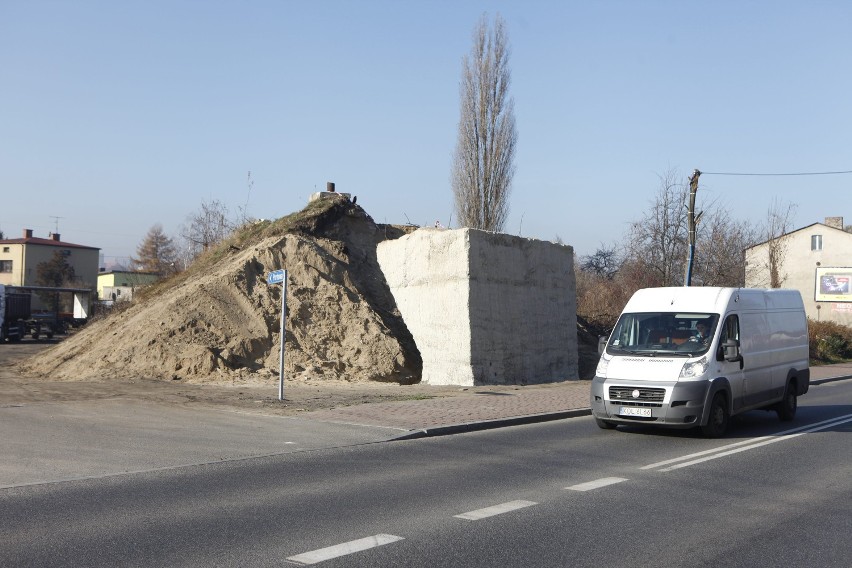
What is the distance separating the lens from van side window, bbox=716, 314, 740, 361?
12836 mm

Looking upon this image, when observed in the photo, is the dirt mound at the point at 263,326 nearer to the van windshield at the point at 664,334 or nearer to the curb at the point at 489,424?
the curb at the point at 489,424

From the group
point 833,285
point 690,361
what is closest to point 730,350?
point 690,361

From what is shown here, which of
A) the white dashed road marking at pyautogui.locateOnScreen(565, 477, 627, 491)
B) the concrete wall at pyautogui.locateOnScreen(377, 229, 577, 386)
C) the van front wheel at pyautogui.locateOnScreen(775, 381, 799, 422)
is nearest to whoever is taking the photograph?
the white dashed road marking at pyautogui.locateOnScreen(565, 477, 627, 491)

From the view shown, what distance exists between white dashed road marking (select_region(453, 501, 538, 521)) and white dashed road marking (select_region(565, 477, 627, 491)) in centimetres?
98

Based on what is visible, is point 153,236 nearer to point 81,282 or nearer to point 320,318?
point 81,282

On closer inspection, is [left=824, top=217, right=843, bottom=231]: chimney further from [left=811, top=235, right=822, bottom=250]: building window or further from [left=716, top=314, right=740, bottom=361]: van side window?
[left=716, top=314, right=740, bottom=361]: van side window

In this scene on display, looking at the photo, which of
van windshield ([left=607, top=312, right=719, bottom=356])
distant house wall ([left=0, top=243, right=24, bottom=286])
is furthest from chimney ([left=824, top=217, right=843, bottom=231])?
distant house wall ([left=0, top=243, right=24, bottom=286])

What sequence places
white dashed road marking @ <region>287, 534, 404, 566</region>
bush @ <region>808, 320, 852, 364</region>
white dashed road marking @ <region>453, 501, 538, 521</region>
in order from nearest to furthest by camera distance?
white dashed road marking @ <region>287, 534, 404, 566</region>, white dashed road marking @ <region>453, 501, 538, 521</region>, bush @ <region>808, 320, 852, 364</region>

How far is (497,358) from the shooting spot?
21656 mm

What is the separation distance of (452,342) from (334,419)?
7664 mm

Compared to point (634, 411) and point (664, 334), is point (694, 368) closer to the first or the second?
point (664, 334)

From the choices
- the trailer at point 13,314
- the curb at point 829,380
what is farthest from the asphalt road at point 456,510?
the trailer at point 13,314

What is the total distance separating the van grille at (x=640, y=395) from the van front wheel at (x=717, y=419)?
0.89 m

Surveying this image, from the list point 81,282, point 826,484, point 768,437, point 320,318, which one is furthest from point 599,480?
point 81,282
